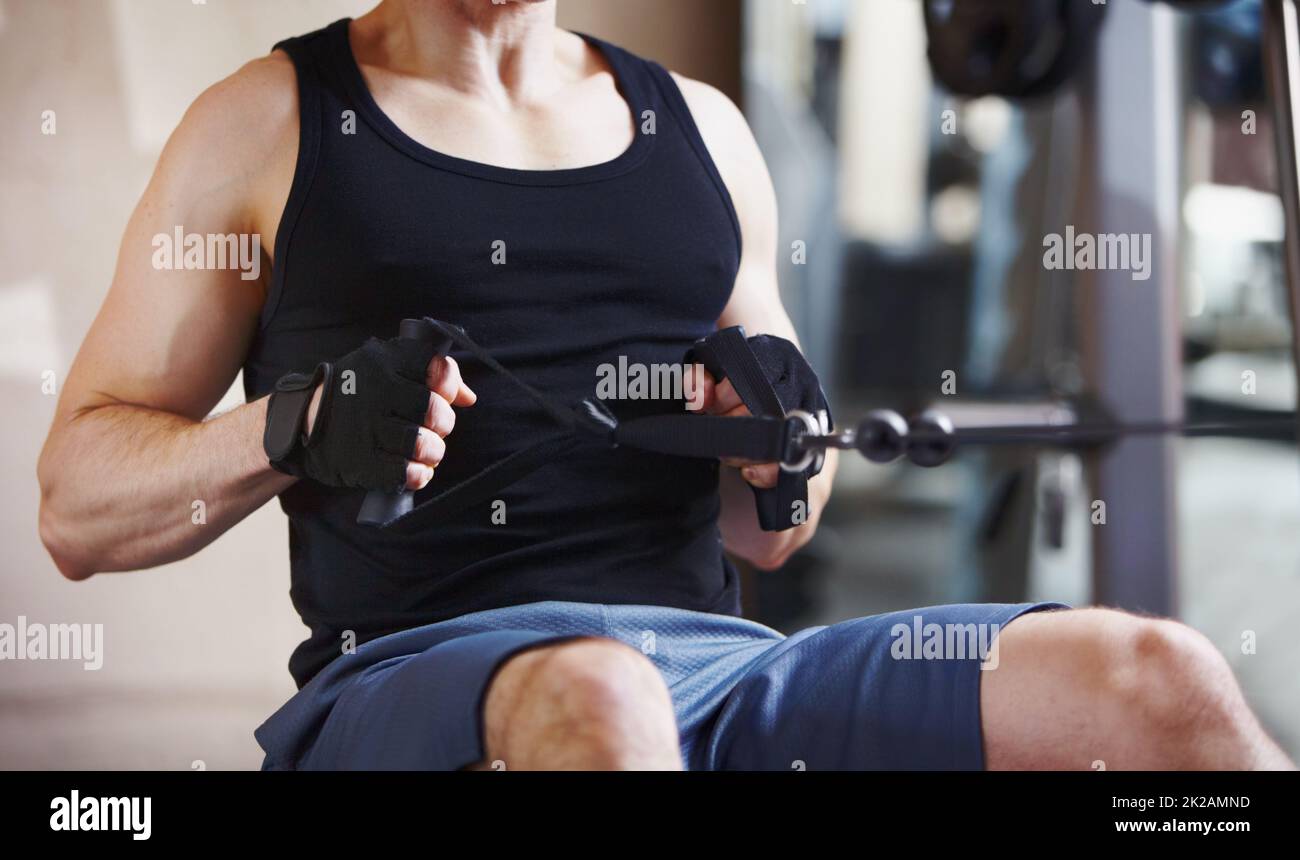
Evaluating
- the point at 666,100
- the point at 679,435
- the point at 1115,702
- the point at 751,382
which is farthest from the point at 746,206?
the point at 1115,702

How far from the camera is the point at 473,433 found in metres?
0.73

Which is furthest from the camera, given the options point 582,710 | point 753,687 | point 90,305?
point 90,305

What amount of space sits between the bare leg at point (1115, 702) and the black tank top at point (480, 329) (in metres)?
0.22

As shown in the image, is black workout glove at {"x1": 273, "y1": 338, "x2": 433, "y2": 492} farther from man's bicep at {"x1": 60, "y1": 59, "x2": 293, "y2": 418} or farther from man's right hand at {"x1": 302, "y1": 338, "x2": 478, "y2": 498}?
man's bicep at {"x1": 60, "y1": 59, "x2": 293, "y2": 418}

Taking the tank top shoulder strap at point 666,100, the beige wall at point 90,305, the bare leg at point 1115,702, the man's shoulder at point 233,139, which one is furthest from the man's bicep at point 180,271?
the bare leg at point 1115,702

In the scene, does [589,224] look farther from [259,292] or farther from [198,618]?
[198,618]

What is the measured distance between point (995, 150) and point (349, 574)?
2.19 meters

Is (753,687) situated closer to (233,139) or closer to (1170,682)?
(1170,682)

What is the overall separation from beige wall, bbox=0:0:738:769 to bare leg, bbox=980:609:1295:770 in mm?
533

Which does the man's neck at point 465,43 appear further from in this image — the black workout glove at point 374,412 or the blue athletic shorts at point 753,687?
the blue athletic shorts at point 753,687

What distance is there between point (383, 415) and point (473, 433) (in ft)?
0.40

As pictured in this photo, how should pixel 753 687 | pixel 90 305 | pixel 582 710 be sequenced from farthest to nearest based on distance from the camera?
pixel 90 305
pixel 753 687
pixel 582 710

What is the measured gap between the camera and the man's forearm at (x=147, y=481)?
0.69 meters

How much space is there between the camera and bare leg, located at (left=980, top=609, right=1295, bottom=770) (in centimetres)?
59
